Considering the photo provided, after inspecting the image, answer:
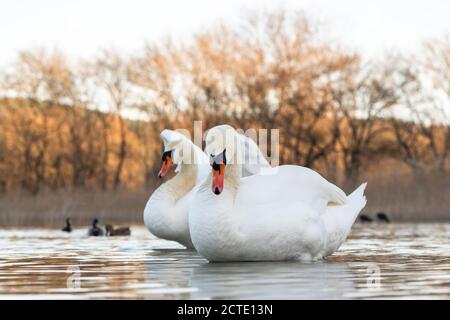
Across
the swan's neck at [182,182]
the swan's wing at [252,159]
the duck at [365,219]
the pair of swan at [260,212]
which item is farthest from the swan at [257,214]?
the duck at [365,219]

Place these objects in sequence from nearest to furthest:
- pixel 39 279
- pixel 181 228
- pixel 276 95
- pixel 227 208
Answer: pixel 39 279 < pixel 227 208 < pixel 181 228 < pixel 276 95

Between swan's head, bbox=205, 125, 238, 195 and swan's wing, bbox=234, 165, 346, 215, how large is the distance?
0.41m

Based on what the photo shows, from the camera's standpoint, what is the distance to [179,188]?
15.0 metres

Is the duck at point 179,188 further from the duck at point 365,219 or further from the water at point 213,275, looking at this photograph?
the duck at point 365,219

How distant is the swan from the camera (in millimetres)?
10859

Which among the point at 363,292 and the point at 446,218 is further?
the point at 446,218

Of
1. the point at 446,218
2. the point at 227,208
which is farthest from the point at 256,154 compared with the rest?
the point at 446,218

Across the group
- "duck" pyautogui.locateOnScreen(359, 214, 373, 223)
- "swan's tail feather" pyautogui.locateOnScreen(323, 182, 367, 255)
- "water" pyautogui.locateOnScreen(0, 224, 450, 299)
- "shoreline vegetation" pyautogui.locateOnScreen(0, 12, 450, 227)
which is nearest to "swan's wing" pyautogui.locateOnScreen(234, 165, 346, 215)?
"swan's tail feather" pyautogui.locateOnScreen(323, 182, 367, 255)

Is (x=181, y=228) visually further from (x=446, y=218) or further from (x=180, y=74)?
(x=180, y=74)

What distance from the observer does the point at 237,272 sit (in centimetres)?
1003

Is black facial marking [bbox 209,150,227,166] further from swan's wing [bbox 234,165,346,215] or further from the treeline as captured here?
the treeline

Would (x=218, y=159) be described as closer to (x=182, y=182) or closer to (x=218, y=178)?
(x=218, y=178)
